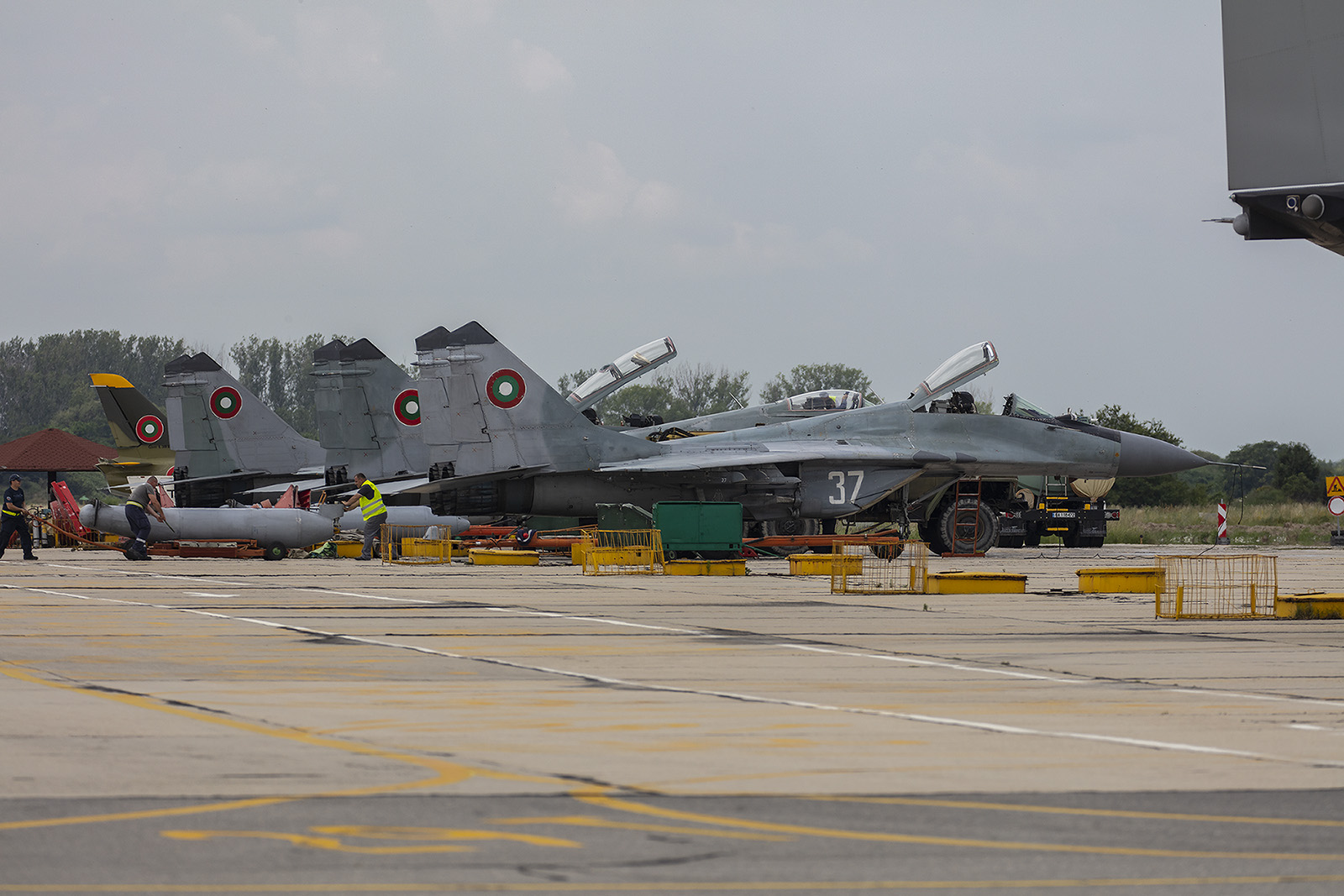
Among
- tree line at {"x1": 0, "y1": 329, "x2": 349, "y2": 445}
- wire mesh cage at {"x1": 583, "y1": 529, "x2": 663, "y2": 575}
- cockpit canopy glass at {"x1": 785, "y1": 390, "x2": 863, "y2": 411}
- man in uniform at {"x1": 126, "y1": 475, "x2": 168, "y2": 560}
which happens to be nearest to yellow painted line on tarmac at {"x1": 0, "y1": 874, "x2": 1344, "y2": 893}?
wire mesh cage at {"x1": 583, "y1": 529, "x2": 663, "y2": 575}

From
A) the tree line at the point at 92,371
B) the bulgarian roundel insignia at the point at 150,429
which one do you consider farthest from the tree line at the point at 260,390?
the bulgarian roundel insignia at the point at 150,429

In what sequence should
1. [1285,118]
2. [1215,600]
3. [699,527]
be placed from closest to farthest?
[1285,118], [1215,600], [699,527]

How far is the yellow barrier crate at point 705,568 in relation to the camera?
22.8m

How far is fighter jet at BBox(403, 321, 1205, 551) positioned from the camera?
28203 mm

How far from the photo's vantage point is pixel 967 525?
30719 mm

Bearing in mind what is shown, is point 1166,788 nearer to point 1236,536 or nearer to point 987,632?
point 987,632

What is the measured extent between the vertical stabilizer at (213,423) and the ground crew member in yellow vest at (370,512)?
1149 cm

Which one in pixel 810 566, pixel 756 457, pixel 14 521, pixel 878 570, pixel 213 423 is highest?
pixel 213 423

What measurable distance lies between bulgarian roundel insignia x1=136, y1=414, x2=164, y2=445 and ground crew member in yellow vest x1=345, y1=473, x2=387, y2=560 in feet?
48.2

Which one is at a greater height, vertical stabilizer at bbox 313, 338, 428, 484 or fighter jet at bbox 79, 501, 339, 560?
vertical stabilizer at bbox 313, 338, 428, 484

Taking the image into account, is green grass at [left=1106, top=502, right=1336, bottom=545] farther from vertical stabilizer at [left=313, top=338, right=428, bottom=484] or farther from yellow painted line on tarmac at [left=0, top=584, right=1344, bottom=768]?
yellow painted line on tarmac at [left=0, top=584, right=1344, bottom=768]

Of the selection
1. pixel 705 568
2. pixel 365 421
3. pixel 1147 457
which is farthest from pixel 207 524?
pixel 1147 457

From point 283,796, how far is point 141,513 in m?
22.7

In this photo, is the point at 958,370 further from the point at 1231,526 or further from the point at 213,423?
the point at 1231,526
